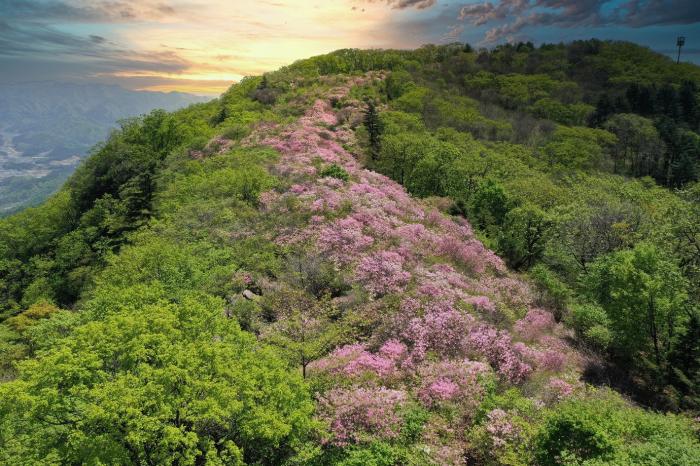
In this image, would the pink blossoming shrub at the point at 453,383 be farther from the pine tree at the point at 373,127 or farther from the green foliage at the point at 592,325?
the pine tree at the point at 373,127

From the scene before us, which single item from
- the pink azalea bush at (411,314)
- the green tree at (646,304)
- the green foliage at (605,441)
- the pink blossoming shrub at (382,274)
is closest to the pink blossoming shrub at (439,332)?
the pink azalea bush at (411,314)

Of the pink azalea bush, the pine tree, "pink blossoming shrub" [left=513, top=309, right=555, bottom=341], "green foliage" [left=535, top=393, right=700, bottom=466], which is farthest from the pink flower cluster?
the pine tree

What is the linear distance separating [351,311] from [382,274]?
4.02 metres

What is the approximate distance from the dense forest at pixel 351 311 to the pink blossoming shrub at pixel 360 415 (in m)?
0.07

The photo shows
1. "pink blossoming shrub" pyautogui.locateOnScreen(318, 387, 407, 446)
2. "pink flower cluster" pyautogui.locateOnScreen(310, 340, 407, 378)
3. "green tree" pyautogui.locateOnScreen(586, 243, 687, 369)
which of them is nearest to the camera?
"pink blossoming shrub" pyautogui.locateOnScreen(318, 387, 407, 446)

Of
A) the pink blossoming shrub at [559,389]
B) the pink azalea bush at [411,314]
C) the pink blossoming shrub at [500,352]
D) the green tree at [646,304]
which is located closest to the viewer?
the pink azalea bush at [411,314]

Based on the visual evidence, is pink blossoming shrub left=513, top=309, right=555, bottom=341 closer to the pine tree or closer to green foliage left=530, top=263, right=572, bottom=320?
green foliage left=530, top=263, right=572, bottom=320

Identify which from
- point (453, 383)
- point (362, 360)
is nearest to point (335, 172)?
point (362, 360)

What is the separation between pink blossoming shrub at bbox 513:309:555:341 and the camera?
23383 millimetres

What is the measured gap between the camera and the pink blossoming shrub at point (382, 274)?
23438 mm

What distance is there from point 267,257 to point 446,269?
36.4 ft

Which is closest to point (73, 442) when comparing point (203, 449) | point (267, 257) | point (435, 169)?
point (203, 449)

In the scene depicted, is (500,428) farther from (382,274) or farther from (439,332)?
(382,274)

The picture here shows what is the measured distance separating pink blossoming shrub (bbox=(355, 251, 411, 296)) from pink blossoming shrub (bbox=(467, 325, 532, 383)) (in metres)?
4.80
